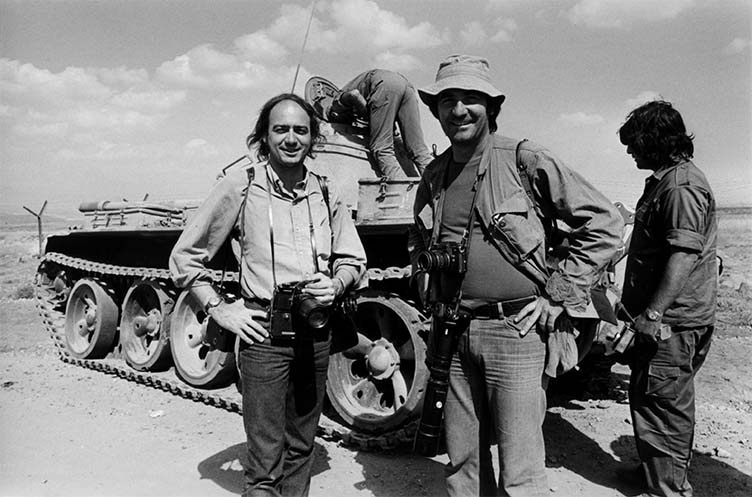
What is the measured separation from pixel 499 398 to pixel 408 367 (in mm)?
2734

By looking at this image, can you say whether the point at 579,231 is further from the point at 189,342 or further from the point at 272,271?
the point at 189,342

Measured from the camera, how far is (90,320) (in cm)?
801

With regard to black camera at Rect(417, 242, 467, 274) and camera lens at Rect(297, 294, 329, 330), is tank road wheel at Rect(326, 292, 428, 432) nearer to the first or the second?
camera lens at Rect(297, 294, 329, 330)

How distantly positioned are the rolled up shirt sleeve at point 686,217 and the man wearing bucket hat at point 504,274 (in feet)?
3.53

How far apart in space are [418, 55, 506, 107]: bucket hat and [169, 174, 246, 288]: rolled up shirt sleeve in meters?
1.00

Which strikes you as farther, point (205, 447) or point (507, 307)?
point (205, 447)

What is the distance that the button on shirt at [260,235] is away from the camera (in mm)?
3045

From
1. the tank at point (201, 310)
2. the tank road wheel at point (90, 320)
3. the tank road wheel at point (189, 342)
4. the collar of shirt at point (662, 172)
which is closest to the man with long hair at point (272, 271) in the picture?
the tank at point (201, 310)

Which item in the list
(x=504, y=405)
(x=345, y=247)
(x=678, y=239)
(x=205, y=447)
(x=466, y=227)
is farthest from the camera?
(x=205, y=447)

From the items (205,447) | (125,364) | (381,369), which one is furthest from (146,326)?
(381,369)

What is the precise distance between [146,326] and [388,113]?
367 cm

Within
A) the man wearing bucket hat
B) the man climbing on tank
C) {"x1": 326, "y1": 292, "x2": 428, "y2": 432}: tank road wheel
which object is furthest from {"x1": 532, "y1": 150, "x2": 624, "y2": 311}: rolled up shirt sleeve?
the man climbing on tank

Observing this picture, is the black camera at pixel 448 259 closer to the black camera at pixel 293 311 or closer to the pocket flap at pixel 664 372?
the black camera at pixel 293 311

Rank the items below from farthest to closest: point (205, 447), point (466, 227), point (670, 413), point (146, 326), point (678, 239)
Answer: point (146, 326) → point (205, 447) → point (670, 413) → point (678, 239) → point (466, 227)
